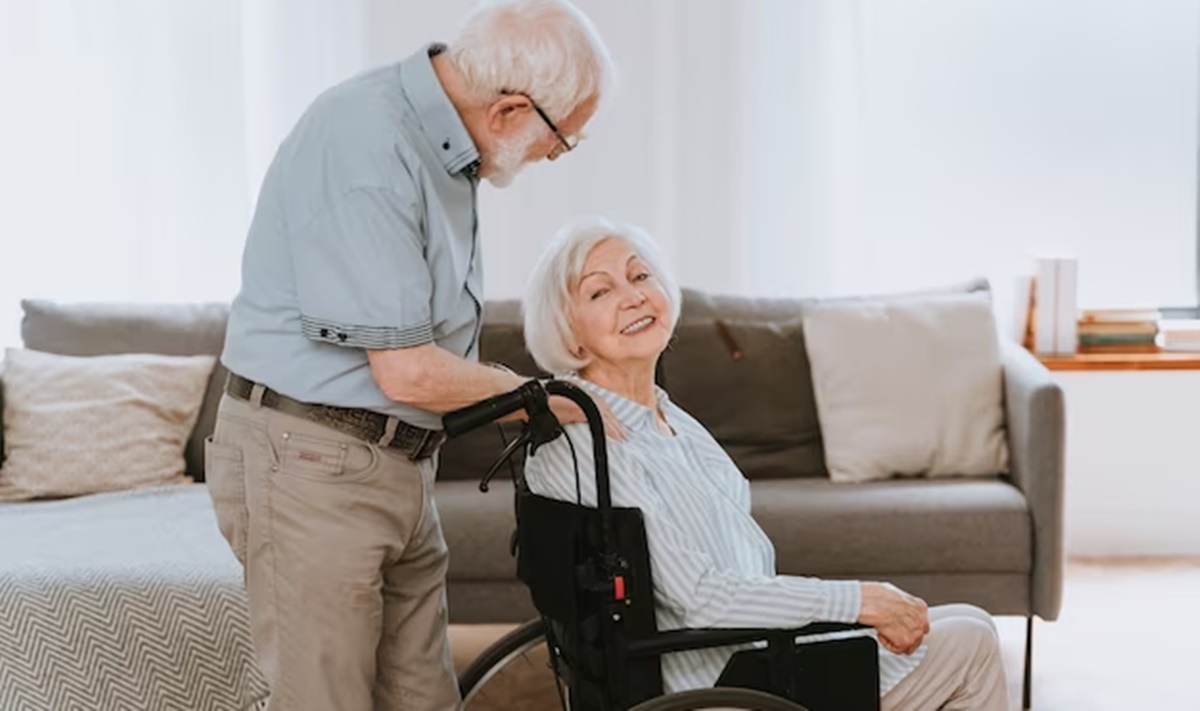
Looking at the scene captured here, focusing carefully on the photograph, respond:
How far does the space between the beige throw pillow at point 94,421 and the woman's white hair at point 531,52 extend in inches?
70.8

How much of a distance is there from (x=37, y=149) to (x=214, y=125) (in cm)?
47

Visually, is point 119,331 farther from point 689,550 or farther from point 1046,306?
point 1046,306

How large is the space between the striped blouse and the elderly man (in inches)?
4.1

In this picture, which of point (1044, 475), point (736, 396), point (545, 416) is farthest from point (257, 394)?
point (1044, 475)

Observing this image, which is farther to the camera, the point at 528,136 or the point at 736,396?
the point at 736,396

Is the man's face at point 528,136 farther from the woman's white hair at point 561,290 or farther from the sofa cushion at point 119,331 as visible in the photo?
the sofa cushion at point 119,331

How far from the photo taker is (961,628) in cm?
241

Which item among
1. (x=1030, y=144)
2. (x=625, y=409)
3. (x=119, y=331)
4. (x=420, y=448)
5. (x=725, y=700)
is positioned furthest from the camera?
(x=1030, y=144)

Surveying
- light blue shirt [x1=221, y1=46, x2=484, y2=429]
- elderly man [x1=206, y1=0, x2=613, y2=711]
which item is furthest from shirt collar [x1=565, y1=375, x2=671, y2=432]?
light blue shirt [x1=221, y1=46, x2=484, y2=429]

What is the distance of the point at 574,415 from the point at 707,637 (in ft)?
1.21

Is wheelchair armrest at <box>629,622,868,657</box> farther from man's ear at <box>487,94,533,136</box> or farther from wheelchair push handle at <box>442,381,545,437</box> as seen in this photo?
man's ear at <box>487,94,533,136</box>

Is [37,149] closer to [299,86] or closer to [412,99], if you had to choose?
[299,86]

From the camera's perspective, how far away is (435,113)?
228cm

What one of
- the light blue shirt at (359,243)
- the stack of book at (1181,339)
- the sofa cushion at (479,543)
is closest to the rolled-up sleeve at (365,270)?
the light blue shirt at (359,243)
